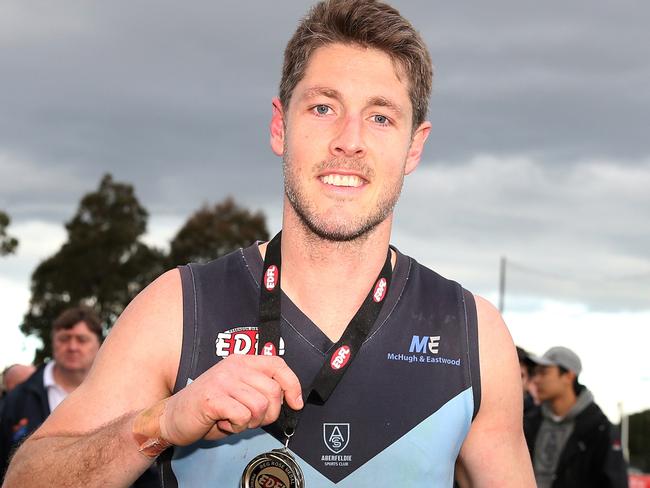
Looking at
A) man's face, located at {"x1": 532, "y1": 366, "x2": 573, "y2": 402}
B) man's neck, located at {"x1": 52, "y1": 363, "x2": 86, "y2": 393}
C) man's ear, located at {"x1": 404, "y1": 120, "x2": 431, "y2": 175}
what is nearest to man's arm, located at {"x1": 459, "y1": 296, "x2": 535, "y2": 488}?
man's ear, located at {"x1": 404, "y1": 120, "x2": 431, "y2": 175}

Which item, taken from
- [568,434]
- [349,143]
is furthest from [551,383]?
[349,143]

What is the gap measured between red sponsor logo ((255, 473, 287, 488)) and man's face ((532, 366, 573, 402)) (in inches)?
283

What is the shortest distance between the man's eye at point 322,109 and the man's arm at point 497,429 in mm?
1057

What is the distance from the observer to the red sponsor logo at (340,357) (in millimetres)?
3908

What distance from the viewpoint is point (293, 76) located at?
4.23 metres


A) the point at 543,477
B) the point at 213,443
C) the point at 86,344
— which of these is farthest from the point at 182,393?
the point at 543,477

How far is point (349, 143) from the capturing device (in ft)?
12.8

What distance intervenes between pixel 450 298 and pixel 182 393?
1388 millimetres

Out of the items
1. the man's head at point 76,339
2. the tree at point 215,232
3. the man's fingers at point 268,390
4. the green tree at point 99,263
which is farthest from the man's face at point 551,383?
the green tree at point 99,263

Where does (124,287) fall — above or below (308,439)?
above

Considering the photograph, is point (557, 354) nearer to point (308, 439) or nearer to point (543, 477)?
point (543, 477)

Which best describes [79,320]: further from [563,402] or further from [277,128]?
[277,128]

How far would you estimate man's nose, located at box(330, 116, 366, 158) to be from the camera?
389 cm

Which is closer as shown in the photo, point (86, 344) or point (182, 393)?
point (182, 393)
